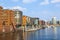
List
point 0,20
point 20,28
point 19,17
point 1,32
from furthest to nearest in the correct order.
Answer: point 19,17 < point 20,28 < point 0,20 < point 1,32

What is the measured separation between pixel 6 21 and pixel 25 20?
49.3 meters

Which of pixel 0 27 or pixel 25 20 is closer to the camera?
pixel 0 27

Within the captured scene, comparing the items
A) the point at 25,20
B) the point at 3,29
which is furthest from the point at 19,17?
the point at 3,29

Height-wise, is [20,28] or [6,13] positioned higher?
[6,13]

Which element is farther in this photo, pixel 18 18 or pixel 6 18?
pixel 18 18

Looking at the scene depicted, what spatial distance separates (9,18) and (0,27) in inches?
1004

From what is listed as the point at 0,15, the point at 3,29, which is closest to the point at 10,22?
the point at 0,15

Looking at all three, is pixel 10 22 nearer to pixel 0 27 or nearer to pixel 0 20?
pixel 0 20

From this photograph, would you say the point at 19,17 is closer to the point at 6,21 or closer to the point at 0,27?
the point at 6,21

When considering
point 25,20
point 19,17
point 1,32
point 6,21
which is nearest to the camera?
point 1,32

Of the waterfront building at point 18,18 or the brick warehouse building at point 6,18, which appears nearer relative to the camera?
the brick warehouse building at point 6,18

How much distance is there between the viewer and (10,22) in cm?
11025

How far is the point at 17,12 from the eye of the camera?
461 feet

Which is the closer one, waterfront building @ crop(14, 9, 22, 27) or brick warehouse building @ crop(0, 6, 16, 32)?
brick warehouse building @ crop(0, 6, 16, 32)
